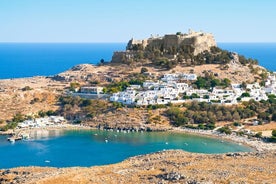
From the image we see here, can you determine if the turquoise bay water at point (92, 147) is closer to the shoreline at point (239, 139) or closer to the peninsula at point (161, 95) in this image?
the shoreline at point (239, 139)

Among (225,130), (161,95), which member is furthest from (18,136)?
(225,130)

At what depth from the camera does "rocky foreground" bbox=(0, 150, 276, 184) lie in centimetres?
3100

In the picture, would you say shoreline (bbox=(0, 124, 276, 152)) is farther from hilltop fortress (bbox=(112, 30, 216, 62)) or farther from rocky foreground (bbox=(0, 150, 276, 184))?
hilltop fortress (bbox=(112, 30, 216, 62))

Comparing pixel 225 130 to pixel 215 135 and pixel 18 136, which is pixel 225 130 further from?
pixel 18 136

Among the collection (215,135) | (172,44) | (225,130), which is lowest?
(215,135)

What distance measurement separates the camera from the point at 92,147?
55438mm

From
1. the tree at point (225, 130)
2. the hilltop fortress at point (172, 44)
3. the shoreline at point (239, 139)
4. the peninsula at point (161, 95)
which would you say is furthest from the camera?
the hilltop fortress at point (172, 44)

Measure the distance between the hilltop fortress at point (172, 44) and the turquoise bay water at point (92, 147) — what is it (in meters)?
27.2

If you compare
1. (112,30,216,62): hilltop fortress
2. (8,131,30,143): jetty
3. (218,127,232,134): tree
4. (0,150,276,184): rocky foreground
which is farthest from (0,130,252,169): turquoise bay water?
(112,30,216,62): hilltop fortress

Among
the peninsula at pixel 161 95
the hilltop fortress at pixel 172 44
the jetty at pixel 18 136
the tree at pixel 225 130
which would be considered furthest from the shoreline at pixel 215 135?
the hilltop fortress at pixel 172 44

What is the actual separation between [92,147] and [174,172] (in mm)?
24405

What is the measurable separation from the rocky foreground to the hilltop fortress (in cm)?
4871

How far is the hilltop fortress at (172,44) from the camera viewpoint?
86.1 metres

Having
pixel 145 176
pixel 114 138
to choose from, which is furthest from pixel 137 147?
pixel 145 176
